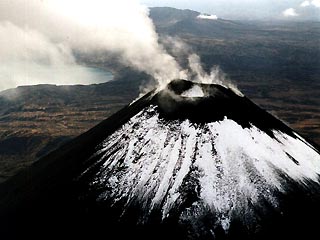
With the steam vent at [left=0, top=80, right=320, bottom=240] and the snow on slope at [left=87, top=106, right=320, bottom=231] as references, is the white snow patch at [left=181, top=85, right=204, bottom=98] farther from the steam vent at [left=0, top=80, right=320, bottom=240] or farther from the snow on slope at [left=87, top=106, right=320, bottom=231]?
the snow on slope at [left=87, top=106, right=320, bottom=231]

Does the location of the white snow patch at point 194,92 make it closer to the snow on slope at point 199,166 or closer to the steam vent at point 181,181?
the steam vent at point 181,181

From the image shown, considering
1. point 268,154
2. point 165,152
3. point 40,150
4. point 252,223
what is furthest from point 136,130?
point 40,150

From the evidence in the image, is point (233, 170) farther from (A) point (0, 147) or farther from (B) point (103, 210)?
(A) point (0, 147)

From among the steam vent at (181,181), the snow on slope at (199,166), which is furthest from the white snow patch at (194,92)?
the snow on slope at (199,166)

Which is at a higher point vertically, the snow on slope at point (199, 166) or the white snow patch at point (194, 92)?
the white snow patch at point (194, 92)

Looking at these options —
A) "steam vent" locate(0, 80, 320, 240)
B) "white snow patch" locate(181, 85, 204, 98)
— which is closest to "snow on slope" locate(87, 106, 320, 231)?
"steam vent" locate(0, 80, 320, 240)

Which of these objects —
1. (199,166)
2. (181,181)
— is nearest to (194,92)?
(199,166)

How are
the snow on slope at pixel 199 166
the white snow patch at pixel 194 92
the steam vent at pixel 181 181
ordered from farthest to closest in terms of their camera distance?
the white snow patch at pixel 194 92 < the snow on slope at pixel 199 166 < the steam vent at pixel 181 181
